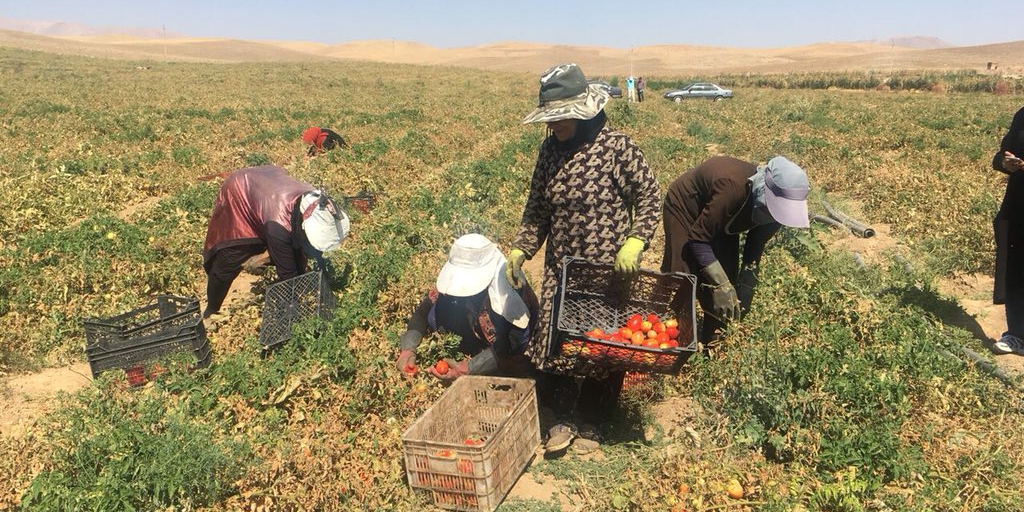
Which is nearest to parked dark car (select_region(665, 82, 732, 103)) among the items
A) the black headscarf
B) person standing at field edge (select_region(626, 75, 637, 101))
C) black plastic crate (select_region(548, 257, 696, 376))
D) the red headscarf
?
person standing at field edge (select_region(626, 75, 637, 101))

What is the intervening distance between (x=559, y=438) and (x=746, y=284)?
167cm

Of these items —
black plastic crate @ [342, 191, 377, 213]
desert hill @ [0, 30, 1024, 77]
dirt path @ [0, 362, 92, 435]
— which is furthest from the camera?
desert hill @ [0, 30, 1024, 77]

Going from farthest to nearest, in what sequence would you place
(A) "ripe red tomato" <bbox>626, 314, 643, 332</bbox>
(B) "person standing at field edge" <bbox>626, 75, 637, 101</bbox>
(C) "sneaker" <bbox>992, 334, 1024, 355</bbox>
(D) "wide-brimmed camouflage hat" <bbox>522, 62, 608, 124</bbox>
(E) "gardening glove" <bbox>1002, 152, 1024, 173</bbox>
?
(B) "person standing at field edge" <bbox>626, 75, 637, 101</bbox>, (C) "sneaker" <bbox>992, 334, 1024, 355</bbox>, (E) "gardening glove" <bbox>1002, 152, 1024, 173</bbox>, (A) "ripe red tomato" <bbox>626, 314, 643, 332</bbox>, (D) "wide-brimmed camouflage hat" <bbox>522, 62, 608, 124</bbox>

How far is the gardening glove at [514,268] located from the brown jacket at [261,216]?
1.94m

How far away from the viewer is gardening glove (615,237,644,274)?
3576mm

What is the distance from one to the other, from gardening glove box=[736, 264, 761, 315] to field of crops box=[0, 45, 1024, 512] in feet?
0.57

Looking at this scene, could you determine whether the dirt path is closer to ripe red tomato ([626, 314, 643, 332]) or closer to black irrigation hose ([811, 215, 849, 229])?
ripe red tomato ([626, 314, 643, 332])

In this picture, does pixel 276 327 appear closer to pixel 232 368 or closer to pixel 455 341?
pixel 232 368

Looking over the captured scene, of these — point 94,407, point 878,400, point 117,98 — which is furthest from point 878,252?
point 117,98

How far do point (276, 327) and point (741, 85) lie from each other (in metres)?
46.7

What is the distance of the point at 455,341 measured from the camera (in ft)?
15.3

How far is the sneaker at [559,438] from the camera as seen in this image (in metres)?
3.99

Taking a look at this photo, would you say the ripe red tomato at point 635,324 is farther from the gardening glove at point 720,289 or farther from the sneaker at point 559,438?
the sneaker at point 559,438

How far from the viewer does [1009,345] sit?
17.3 feet
